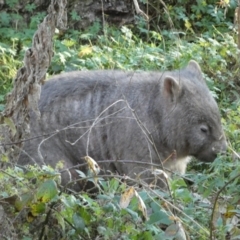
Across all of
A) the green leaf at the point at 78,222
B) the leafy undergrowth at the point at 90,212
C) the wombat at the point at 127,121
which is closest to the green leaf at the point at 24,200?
the leafy undergrowth at the point at 90,212

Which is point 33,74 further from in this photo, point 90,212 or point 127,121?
point 127,121

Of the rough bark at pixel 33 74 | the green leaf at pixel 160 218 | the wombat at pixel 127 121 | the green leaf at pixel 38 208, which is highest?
the rough bark at pixel 33 74

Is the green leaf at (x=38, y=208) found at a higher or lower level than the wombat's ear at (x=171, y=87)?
higher

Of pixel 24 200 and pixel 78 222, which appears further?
pixel 78 222

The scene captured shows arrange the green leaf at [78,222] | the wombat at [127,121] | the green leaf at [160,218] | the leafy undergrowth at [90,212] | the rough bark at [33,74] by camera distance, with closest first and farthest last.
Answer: the green leaf at [160,218], the leafy undergrowth at [90,212], the green leaf at [78,222], the rough bark at [33,74], the wombat at [127,121]

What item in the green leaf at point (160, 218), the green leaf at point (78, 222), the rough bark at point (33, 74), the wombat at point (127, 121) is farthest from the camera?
the wombat at point (127, 121)

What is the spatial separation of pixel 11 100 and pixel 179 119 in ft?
9.58

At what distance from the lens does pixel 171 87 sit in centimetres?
818

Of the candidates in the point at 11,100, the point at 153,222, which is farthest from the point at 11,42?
the point at 153,222

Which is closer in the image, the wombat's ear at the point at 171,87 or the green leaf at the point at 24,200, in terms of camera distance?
the green leaf at the point at 24,200

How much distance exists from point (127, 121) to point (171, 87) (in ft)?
1.78

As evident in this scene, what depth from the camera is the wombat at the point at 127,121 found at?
26.6ft

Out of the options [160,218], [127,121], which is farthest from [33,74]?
[127,121]

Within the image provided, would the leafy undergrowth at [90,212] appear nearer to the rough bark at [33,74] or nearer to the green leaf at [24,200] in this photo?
the green leaf at [24,200]
